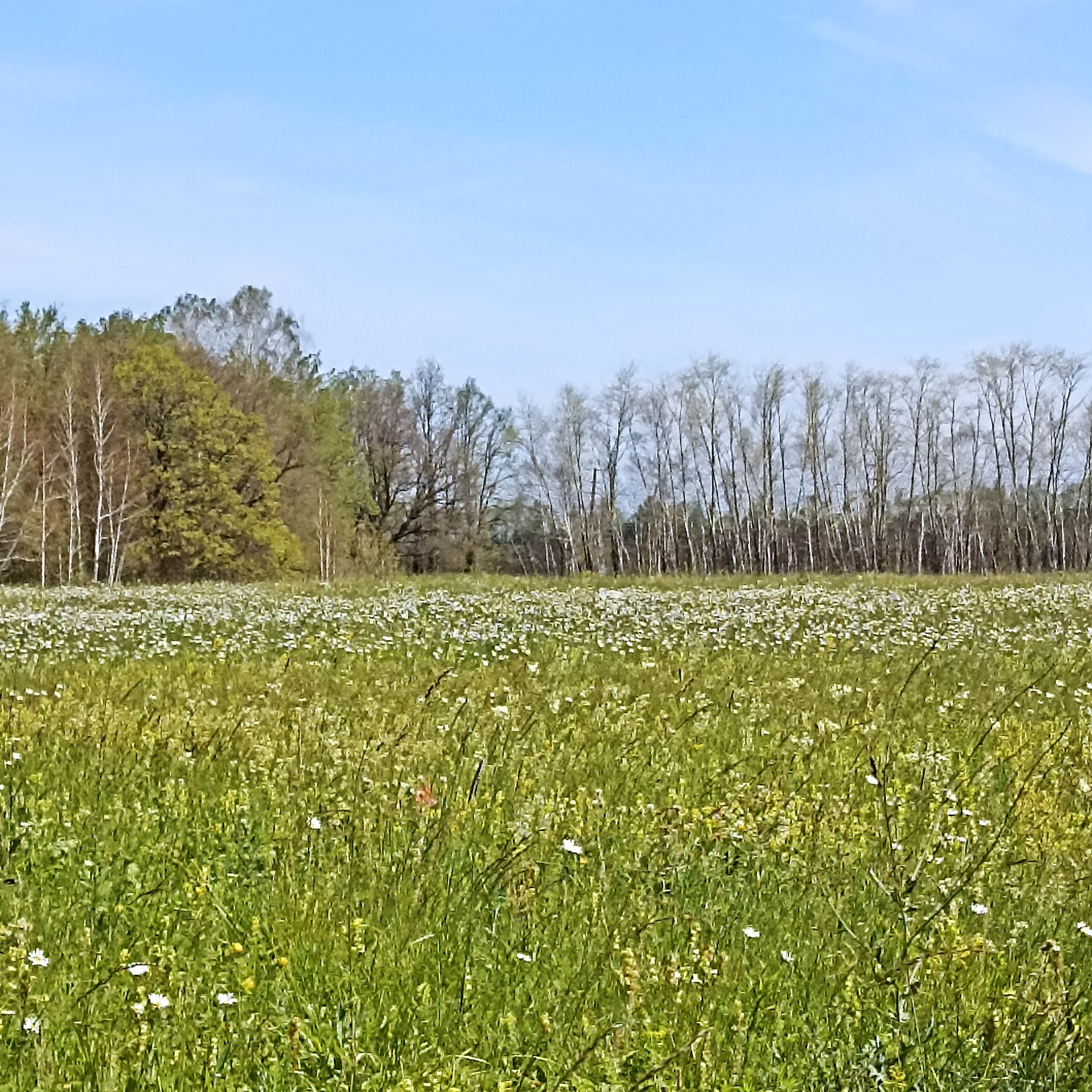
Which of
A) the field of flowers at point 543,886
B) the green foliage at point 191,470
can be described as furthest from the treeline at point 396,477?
the field of flowers at point 543,886

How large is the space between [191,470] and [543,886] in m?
40.2

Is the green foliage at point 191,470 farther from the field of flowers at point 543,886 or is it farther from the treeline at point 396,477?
the field of flowers at point 543,886

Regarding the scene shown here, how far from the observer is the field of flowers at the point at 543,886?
9.84 ft

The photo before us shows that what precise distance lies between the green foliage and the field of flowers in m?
33.7

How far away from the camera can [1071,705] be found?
8.77 m

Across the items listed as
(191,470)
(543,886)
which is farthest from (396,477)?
(543,886)

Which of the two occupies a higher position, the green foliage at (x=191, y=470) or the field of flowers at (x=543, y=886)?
the green foliage at (x=191, y=470)

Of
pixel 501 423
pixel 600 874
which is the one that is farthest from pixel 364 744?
pixel 501 423

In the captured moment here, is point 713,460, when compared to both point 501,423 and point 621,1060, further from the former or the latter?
point 621,1060

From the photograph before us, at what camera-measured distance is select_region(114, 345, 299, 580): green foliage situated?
1618 inches

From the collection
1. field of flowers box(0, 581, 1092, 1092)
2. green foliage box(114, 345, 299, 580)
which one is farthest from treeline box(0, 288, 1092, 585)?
field of flowers box(0, 581, 1092, 1092)

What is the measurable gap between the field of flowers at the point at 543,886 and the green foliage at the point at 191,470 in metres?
Result: 33.7

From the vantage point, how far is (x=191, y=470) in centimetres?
4153

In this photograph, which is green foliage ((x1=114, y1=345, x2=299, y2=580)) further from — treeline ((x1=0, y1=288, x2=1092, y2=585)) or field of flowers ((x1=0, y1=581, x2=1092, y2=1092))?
field of flowers ((x1=0, y1=581, x2=1092, y2=1092))
